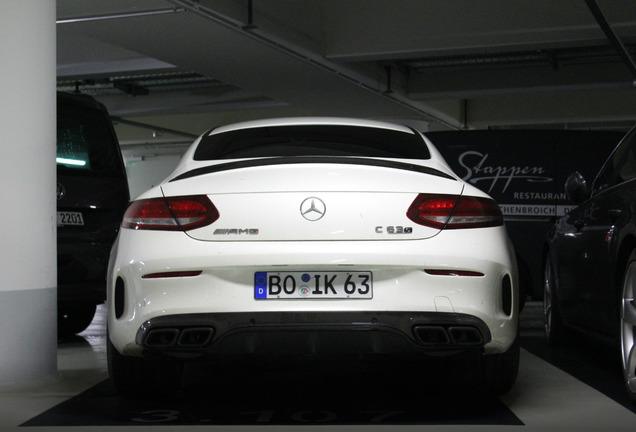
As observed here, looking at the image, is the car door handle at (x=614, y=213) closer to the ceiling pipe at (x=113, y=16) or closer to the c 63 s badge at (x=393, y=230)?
the c 63 s badge at (x=393, y=230)

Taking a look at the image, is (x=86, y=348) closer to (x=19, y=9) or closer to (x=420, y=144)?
(x=19, y=9)

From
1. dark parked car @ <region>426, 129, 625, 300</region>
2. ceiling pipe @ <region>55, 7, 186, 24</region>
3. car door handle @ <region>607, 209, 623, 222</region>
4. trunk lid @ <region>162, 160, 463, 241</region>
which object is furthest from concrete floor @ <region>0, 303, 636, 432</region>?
ceiling pipe @ <region>55, 7, 186, 24</region>

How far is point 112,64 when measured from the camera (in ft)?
59.8

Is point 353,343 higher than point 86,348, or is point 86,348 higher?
point 353,343

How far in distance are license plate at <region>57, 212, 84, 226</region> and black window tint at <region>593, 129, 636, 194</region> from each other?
12.0ft

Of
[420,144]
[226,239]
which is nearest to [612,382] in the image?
[420,144]

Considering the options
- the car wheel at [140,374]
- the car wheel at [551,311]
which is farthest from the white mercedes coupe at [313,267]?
the car wheel at [551,311]

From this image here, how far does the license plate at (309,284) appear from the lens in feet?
12.8

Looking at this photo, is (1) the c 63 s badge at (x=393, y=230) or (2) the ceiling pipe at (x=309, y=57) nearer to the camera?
(1) the c 63 s badge at (x=393, y=230)

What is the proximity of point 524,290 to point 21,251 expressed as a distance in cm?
431

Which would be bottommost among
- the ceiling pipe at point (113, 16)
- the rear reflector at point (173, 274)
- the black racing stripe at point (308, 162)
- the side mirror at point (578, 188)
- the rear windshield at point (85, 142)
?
the rear reflector at point (173, 274)

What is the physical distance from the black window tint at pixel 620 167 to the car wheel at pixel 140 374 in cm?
250

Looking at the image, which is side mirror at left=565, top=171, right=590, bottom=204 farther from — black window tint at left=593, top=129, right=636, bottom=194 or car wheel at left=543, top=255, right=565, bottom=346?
car wheel at left=543, top=255, right=565, bottom=346

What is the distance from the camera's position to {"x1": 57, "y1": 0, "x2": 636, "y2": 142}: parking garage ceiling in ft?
45.2
